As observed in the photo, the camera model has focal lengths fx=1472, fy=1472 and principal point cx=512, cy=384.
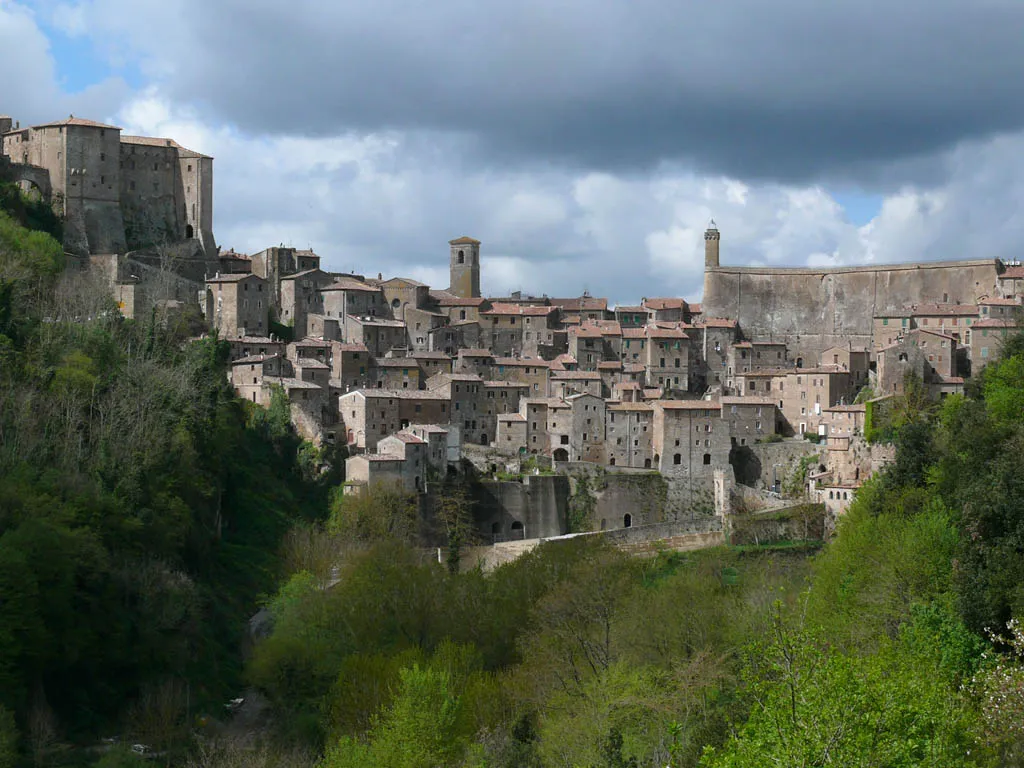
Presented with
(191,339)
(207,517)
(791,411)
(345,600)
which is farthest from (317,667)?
(791,411)

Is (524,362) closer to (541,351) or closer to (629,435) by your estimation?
(541,351)

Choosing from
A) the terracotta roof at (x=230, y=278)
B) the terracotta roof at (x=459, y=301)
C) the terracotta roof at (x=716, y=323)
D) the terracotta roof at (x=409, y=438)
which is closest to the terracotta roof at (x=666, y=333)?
the terracotta roof at (x=716, y=323)

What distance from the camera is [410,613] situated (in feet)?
Result: 151

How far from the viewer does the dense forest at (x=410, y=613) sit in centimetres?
2870

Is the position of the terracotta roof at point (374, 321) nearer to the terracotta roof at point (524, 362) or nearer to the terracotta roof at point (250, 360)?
the terracotta roof at point (524, 362)

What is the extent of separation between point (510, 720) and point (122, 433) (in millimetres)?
19819

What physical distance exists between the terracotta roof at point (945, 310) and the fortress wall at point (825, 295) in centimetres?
305

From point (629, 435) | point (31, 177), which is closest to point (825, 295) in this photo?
point (629, 435)

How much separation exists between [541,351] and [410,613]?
3442cm

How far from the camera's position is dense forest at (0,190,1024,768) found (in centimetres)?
2870

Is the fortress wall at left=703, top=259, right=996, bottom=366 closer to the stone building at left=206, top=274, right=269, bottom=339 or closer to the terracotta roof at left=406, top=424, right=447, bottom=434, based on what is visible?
the terracotta roof at left=406, top=424, right=447, bottom=434

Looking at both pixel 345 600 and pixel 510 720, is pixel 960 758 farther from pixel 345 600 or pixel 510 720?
pixel 345 600

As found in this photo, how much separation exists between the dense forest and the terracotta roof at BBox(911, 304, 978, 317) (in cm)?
1233

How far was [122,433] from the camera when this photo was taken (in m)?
50.8
